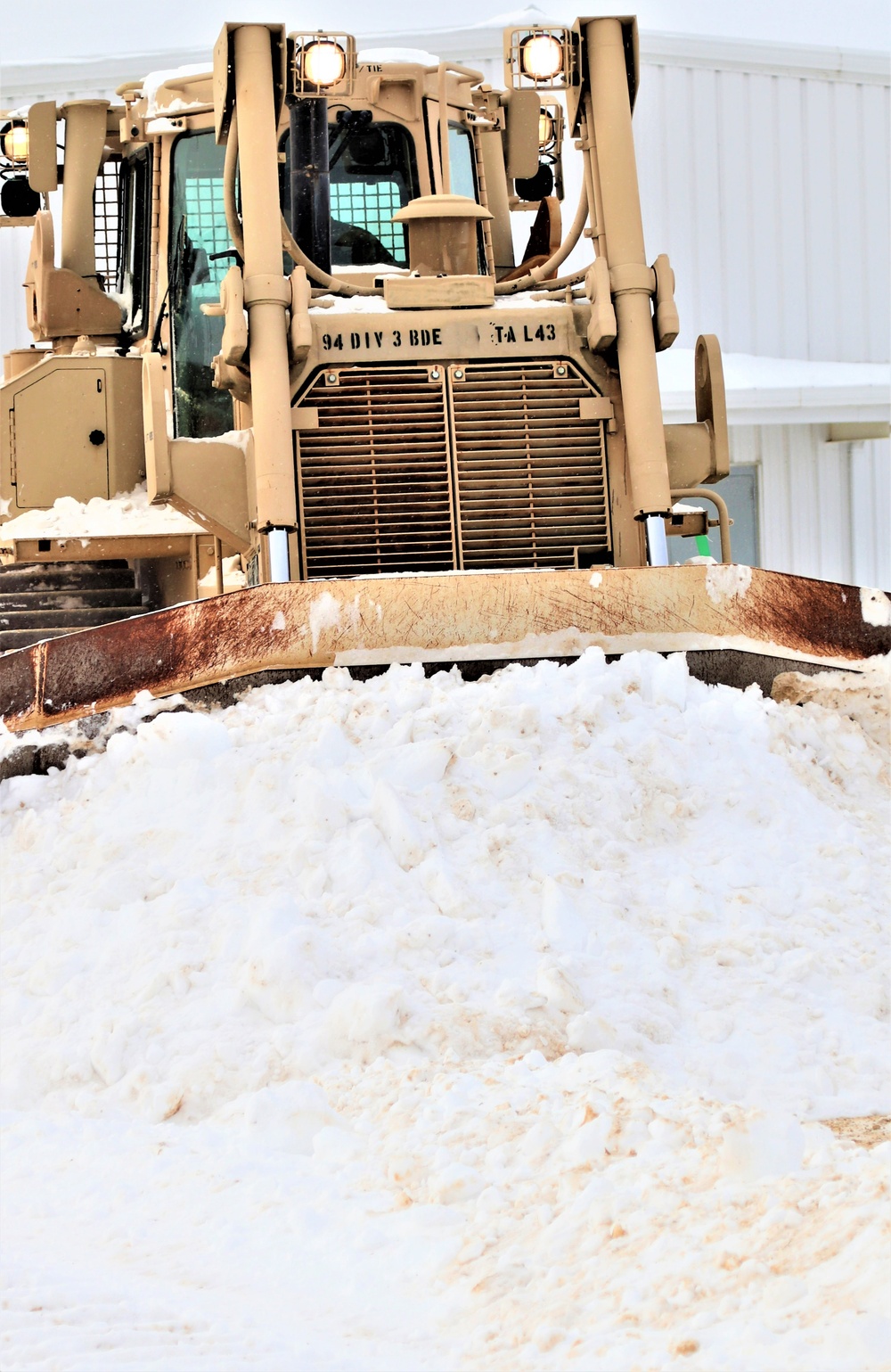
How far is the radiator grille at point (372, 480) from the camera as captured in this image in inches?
254

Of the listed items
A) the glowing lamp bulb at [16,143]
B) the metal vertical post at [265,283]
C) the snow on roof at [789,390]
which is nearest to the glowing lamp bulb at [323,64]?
the metal vertical post at [265,283]

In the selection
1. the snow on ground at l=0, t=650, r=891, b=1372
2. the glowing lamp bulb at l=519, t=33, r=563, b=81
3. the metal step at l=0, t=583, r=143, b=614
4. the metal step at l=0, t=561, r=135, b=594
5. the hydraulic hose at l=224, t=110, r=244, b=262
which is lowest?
the snow on ground at l=0, t=650, r=891, b=1372

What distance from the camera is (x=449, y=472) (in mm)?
6520

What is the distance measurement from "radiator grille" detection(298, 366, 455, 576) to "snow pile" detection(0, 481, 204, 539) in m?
1.61

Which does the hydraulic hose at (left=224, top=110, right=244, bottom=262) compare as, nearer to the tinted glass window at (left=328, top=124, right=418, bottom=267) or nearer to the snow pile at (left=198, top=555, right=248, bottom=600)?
the tinted glass window at (left=328, top=124, right=418, bottom=267)

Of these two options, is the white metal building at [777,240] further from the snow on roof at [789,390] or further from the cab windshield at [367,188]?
the cab windshield at [367,188]

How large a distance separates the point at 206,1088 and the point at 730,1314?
1.60 meters

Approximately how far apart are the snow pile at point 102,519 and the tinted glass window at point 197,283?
417mm

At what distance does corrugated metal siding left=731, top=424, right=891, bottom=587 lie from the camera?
16547 millimetres

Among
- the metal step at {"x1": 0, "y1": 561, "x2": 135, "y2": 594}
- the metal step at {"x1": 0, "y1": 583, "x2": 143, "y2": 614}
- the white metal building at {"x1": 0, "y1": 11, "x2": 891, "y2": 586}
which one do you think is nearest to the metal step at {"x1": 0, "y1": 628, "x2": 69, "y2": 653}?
the metal step at {"x1": 0, "y1": 583, "x2": 143, "y2": 614}

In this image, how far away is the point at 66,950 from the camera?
424cm

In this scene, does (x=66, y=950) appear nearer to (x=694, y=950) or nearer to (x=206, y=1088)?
(x=206, y=1088)

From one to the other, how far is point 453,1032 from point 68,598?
5.29 meters

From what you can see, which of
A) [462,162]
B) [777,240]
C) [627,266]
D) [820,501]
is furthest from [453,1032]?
[777,240]
